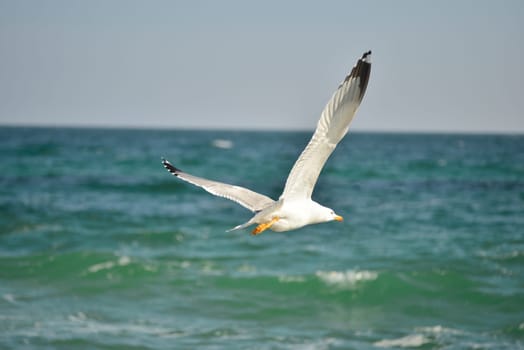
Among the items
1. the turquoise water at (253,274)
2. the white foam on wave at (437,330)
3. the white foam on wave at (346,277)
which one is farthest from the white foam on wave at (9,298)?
the white foam on wave at (437,330)

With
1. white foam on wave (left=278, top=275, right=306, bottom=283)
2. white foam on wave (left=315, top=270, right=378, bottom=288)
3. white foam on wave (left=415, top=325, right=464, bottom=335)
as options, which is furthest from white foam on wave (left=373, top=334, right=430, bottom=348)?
white foam on wave (left=278, top=275, right=306, bottom=283)

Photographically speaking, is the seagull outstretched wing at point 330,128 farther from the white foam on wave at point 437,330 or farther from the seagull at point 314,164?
the white foam on wave at point 437,330

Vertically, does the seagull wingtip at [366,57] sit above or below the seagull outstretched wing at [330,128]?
above

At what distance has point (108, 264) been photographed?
43.9ft

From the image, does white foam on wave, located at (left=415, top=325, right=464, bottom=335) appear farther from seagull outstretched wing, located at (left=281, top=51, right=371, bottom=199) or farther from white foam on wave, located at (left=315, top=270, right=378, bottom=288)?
seagull outstretched wing, located at (left=281, top=51, right=371, bottom=199)

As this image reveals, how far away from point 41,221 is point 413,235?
8.31 meters

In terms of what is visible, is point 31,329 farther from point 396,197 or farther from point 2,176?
point 2,176

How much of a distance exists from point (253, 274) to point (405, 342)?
12.7ft

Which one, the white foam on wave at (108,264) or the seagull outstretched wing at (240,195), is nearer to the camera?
the seagull outstretched wing at (240,195)

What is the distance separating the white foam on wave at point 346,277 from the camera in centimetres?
1256

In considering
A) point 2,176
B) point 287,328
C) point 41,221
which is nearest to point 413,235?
point 287,328

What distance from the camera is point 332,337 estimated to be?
9781 millimetres

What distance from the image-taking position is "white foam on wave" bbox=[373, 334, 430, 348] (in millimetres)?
9445

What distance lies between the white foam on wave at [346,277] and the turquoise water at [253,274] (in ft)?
0.07
